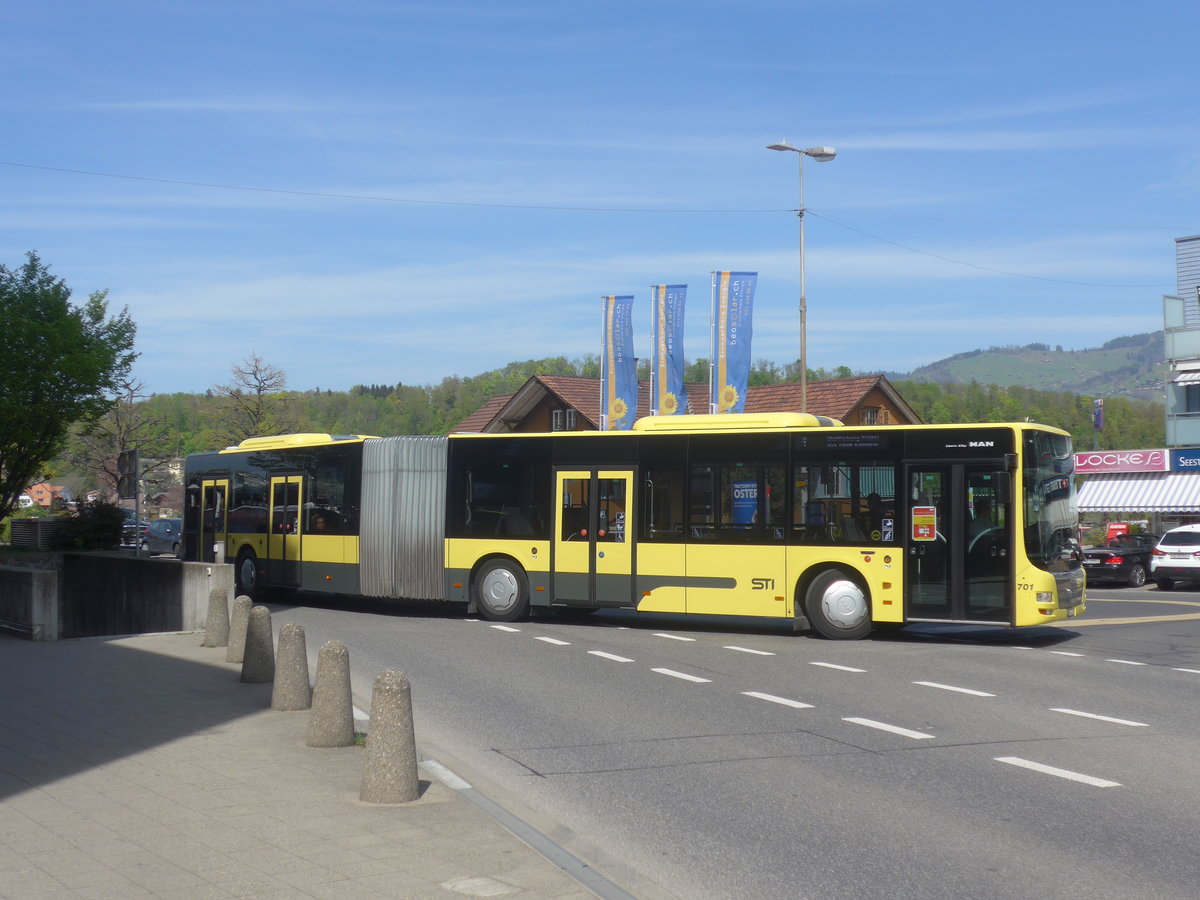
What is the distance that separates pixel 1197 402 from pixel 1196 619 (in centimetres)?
3213

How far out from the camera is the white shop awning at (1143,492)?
45.3m

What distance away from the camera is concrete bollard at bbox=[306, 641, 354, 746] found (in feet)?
28.5

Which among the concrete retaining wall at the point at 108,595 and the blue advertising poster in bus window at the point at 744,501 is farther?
the blue advertising poster in bus window at the point at 744,501

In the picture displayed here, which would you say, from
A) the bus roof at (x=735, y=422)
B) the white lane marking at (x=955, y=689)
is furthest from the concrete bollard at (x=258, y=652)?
the bus roof at (x=735, y=422)

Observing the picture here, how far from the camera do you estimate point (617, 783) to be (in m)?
7.96

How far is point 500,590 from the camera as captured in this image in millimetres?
19562

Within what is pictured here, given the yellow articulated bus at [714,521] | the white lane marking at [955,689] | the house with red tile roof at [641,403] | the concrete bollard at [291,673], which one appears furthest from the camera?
the house with red tile roof at [641,403]

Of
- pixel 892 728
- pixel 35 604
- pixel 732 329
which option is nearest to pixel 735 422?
pixel 892 728

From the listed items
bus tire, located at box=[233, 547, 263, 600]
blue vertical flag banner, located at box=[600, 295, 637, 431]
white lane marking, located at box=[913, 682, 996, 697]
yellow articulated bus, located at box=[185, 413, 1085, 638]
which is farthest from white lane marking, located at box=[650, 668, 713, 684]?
blue vertical flag banner, located at box=[600, 295, 637, 431]

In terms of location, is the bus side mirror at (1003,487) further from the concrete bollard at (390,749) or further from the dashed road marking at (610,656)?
the concrete bollard at (390,749)

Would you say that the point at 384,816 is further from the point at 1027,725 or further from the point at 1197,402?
the point at 1197,402

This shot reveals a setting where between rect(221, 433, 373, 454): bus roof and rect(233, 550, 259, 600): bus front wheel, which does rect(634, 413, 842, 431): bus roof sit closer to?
rect(221, 433, 373, 454): bus roof

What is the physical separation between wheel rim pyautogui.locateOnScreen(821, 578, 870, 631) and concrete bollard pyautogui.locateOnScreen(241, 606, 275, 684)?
8.09 meters

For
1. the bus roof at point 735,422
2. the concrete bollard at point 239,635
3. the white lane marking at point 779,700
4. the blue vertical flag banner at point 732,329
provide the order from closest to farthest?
the white lane marking at point 779,700 < the concrete bollard at point 239,635 < the bus roof at point 735,422 < the blue vertical flag banner at point 732,329
